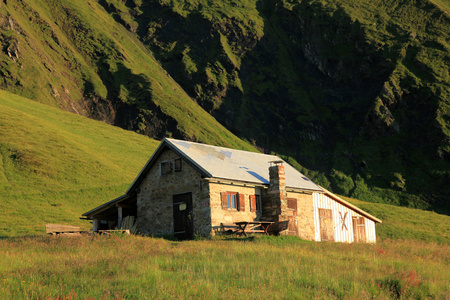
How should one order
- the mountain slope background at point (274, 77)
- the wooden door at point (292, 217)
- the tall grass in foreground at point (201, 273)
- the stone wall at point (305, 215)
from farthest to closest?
1. the mountain slope background at point (274, 77)
2. the stone wall at point (305, 215)
3. the wooden door at point (292, 217)
4. the tall grass in foreground at point (201, 273)

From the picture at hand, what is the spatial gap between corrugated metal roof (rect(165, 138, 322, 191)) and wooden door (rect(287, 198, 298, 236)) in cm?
112

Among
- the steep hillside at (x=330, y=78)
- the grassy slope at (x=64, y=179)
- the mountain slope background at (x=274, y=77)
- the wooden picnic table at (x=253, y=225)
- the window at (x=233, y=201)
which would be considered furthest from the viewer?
the mountain slope background at (x=274, y=77)

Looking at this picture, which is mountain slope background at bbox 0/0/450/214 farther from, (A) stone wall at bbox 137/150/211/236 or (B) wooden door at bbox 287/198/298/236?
(A) stone wall at bbox 137/150/211/236

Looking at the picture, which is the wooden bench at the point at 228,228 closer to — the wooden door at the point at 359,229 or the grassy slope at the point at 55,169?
the wooden door at the point at 359,229

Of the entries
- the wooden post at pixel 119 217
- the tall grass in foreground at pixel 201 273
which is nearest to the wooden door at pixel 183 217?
the wooden post at pixel 119 217

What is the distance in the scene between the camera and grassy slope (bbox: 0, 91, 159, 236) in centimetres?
4416

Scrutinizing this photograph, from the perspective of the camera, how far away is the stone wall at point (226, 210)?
91.1 feet

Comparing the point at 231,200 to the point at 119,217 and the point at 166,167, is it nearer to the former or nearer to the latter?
the point at 166,167

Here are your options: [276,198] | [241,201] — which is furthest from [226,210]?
[276,198]

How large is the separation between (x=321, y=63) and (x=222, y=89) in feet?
111

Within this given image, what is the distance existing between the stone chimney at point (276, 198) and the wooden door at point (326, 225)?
16.4ft

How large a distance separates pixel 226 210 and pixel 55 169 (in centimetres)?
3608

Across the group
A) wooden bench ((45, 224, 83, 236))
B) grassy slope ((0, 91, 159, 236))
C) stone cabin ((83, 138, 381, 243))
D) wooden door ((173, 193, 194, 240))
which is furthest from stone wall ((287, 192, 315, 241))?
grassy slope ((0, 91, 159, 236))

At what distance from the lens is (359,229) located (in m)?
37.7
